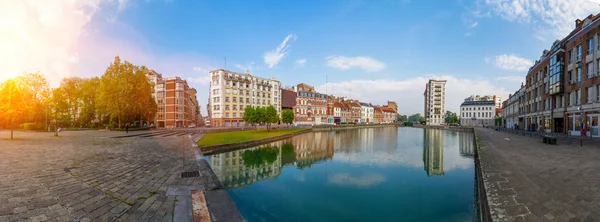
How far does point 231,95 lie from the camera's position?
70000 mm

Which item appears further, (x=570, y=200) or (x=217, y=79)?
(x=217, y=79)

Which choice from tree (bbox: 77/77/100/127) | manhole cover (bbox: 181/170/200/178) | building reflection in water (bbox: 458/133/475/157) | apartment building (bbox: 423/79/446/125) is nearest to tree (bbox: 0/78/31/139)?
tree (bbox: 77/77/100/127)

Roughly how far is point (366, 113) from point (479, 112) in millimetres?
53969

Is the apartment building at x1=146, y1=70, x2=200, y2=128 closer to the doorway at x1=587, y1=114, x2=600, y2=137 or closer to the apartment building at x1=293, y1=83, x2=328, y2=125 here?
the apartment building at x1=293, y1=83, x2=328, y2=125

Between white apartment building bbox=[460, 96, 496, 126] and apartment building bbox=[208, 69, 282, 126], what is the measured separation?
105 meters

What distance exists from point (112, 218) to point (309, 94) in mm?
87704

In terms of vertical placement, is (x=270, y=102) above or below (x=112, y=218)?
above

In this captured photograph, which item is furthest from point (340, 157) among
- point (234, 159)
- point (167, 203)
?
point (167, 203)

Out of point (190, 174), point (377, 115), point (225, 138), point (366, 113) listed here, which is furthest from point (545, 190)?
point (377, 115)

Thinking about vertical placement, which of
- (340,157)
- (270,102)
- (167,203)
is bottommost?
(340,157)

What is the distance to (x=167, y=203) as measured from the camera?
7.12 meters

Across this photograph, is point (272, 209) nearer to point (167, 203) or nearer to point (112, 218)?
point (167, 203)

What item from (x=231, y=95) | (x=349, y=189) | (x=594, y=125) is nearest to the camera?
(x=349, y=189)

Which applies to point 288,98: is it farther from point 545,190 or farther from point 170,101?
point 545,190
